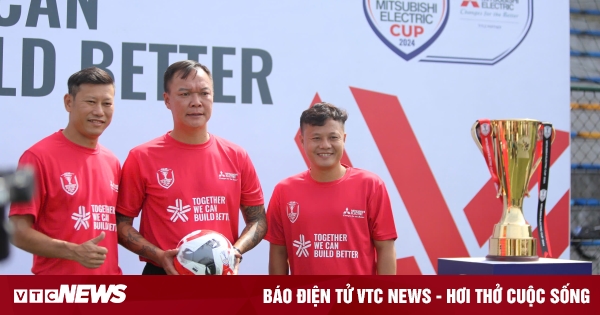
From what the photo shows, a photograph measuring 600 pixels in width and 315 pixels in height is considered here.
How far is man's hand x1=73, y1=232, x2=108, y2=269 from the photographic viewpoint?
2.00 m

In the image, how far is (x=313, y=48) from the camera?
2.88 meters

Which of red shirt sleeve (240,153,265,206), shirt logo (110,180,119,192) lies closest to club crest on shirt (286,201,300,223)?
red shirt sleeve (240,153,265,206)

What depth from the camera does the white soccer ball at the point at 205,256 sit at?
1953mm

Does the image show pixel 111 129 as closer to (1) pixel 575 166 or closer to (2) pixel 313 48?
(2) pixel 313 48

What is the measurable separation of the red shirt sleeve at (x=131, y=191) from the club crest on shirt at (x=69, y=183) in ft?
0.63

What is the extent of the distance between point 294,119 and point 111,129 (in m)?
0.74

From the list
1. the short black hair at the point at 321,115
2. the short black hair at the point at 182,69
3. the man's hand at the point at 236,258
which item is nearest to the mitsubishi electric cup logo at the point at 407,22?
the short black hair at the point at 321,115

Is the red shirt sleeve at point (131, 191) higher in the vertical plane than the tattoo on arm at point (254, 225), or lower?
higher

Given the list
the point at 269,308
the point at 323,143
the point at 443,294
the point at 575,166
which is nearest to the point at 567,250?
the point at 575,166

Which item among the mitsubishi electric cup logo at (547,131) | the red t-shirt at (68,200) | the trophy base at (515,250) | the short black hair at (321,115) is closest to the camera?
the red t-shirt at (68,200)

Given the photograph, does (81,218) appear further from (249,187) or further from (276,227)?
(276,227)

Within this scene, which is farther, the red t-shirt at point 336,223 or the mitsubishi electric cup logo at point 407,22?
the mitsubishi electric cup logo at point 407,22

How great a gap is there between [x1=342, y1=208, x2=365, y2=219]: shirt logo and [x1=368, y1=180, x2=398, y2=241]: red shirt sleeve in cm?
4

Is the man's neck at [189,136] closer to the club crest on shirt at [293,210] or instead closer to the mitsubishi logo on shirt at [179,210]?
the mitsubishi logo on shirt at [179,210]
